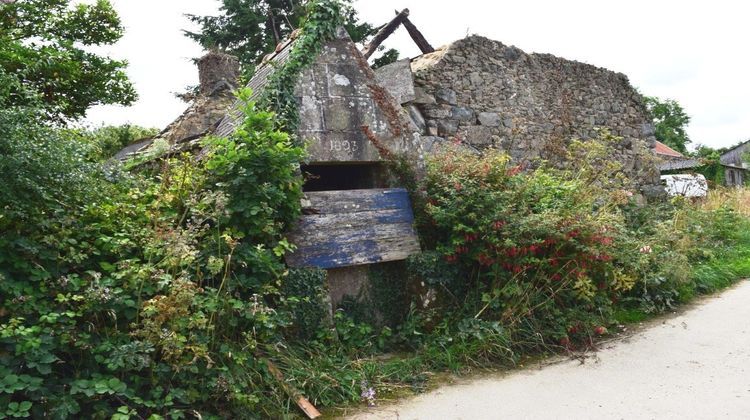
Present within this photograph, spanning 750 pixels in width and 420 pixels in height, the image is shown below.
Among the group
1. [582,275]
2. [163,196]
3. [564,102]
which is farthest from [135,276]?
[564,102]

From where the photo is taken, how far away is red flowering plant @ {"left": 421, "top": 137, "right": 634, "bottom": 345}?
5.04m

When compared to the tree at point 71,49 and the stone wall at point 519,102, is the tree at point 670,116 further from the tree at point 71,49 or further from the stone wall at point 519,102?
the tree at point 71,49

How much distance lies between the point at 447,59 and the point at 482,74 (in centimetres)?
77

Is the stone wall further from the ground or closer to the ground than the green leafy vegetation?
further from the ground

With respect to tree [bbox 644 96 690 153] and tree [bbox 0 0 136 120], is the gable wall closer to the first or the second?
tree [bbox 0 0 136 120]

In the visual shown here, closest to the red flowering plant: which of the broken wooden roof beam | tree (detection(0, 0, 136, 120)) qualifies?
the broken wooden roof beam

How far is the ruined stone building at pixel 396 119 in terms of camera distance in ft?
16.7

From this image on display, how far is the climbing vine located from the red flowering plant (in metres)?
1.60

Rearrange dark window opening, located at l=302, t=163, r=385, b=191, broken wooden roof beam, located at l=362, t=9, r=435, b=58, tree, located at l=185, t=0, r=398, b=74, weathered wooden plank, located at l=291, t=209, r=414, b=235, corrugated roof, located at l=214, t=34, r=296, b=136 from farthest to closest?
1. tree, located at l=185, t=0, r=398, b=74
2. broken wooden roof beam, located at l=362, t=9, r=435, b=58
3. dark window opening, located at l=302, t=163, r=385, b=191
4. corrugated roof, located at l=214, t=34, r=296, b=136
5. weathered wooden plank, located at l=291, t=209, r=414, b=235

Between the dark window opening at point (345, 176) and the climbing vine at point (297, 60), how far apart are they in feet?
2.46

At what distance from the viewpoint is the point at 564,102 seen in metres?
10.3

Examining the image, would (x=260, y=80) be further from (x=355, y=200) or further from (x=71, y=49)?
(x=71, y=49)

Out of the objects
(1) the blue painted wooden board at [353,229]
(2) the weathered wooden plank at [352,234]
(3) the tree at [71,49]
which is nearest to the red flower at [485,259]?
(1) the blue painted wooden board at [353,229]

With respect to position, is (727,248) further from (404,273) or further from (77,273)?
(77,273)
